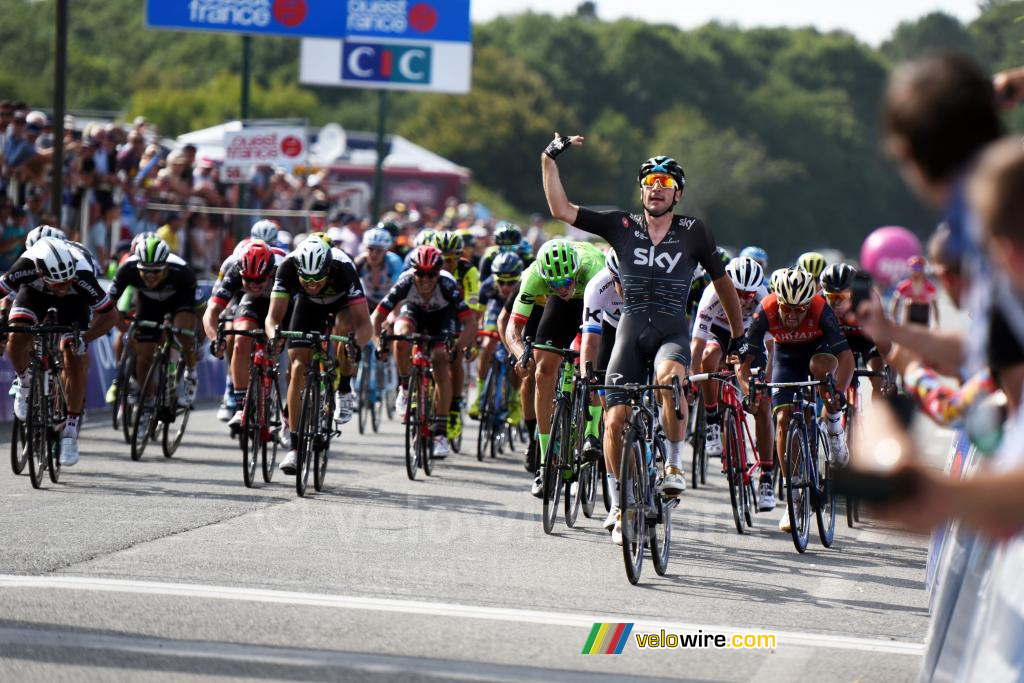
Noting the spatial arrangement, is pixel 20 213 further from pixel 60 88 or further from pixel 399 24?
pixel 399 24

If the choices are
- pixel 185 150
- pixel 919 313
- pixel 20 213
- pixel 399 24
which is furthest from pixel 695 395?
pixel 399 24

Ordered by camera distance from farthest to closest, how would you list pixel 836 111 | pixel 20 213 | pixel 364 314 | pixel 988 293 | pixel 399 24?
pixel 836 111, pixel 399 24, pixel 20 213, pixel 364 314, pixel 988 293

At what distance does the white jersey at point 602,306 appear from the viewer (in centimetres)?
1068

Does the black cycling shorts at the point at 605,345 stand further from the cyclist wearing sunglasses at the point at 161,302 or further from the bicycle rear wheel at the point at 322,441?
the cyclist wearing sunglasses at the point at 161,302

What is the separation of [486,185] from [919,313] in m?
89.3

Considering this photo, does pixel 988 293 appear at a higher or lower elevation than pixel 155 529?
higher

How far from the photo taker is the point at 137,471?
12.8 meters

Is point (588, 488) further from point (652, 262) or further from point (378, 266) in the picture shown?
point (378, 266)

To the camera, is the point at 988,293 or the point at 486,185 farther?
the point at 486,185

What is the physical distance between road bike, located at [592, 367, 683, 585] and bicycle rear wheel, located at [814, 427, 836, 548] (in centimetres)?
171

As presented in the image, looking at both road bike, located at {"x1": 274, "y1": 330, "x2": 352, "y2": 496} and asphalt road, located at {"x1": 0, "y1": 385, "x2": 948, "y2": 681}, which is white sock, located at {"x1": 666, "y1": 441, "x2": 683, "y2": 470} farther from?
road bike, located at {"x1": 274, "y1": 330, "x2": 352, "y2": 496}

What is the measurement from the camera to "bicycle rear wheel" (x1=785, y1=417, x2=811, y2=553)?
34.2ft

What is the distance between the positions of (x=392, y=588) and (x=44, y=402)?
4.43 m

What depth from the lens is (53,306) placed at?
12.0 metres
